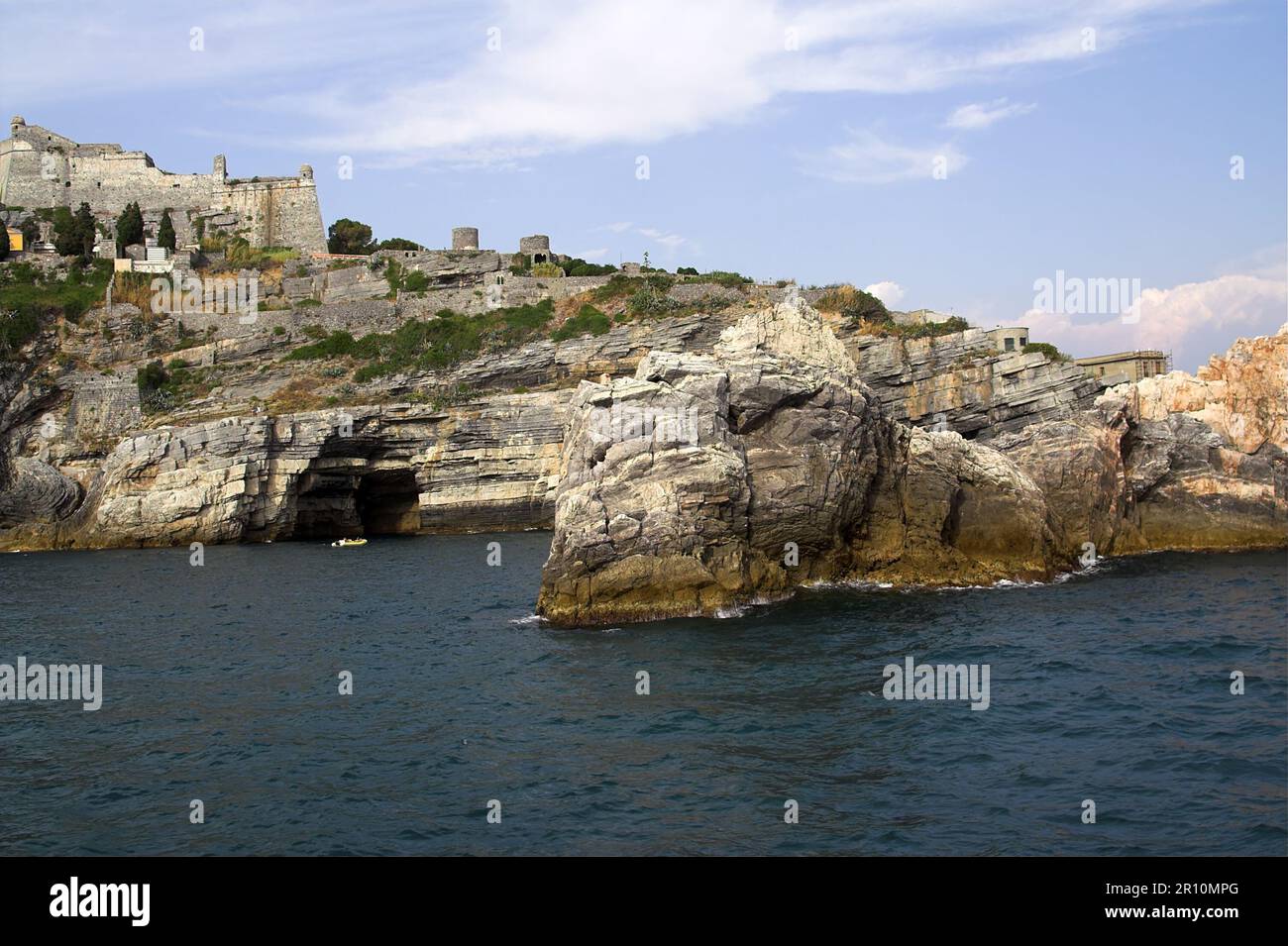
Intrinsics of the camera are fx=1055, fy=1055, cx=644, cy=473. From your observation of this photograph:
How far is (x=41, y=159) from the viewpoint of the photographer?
80.0 m

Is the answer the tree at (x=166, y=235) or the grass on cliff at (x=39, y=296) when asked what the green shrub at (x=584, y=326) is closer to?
the grass on cliff at (x=39, y=296)

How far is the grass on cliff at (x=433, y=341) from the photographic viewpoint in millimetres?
58000

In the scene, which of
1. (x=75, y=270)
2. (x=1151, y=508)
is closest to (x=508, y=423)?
(x=1151, y=508)

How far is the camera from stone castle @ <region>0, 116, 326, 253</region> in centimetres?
7919

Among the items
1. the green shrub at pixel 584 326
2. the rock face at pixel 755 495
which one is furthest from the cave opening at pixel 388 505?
the rock face at pixel 755 495

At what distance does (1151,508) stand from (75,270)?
64550 millimetres

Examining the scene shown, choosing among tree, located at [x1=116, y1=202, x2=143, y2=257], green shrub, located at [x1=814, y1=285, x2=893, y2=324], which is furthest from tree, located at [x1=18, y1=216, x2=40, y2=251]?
green shrub, located at [x1=814, y1=285, x2=893, y2=324]

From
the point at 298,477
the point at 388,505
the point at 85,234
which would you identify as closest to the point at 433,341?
the point at 388,505

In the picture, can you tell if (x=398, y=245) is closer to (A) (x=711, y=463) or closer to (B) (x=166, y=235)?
(B) (x=166, y=235)

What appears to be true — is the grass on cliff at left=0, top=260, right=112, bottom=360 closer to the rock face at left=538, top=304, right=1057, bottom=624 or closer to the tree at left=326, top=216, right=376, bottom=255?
the tree at left=326, top=216, right=376, bottom=255

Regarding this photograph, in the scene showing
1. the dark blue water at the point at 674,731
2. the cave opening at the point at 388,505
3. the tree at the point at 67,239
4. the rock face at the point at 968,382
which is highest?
the tree at the point at 67,239

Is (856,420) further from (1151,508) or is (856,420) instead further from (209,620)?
(209,620)

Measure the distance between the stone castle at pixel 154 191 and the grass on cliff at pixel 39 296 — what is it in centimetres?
1132

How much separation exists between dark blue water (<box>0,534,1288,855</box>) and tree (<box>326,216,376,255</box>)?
186 feet
